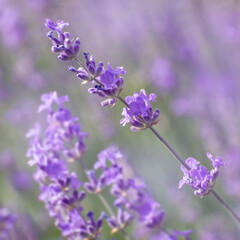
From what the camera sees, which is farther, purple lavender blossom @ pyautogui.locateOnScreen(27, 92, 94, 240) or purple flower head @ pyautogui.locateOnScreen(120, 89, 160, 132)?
purple lavender blossom @ pyautogui.locateOnScreen(27, 92, 94, 240)

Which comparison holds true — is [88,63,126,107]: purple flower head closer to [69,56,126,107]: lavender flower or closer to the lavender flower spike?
[69,56,126,107]: lavender flower

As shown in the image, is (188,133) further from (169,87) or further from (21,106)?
(21,106)

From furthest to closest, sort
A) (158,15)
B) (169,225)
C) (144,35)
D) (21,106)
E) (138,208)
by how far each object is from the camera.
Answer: (144,35), (158,15), (21,106), (169,225), (138,208)

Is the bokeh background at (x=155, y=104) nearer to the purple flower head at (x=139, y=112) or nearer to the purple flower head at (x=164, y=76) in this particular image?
the purple flower head at (x=164, y=76)

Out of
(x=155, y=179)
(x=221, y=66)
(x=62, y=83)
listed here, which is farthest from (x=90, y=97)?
(x=221, y=66)

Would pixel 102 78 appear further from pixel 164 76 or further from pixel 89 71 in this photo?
pixel 164 76

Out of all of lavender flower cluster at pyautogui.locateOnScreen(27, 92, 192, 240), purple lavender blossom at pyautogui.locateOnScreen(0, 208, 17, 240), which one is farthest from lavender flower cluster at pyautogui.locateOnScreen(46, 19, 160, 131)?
purple lavender blossom at pyautogui.locateOnScreen(0, 208, 17, 240)
